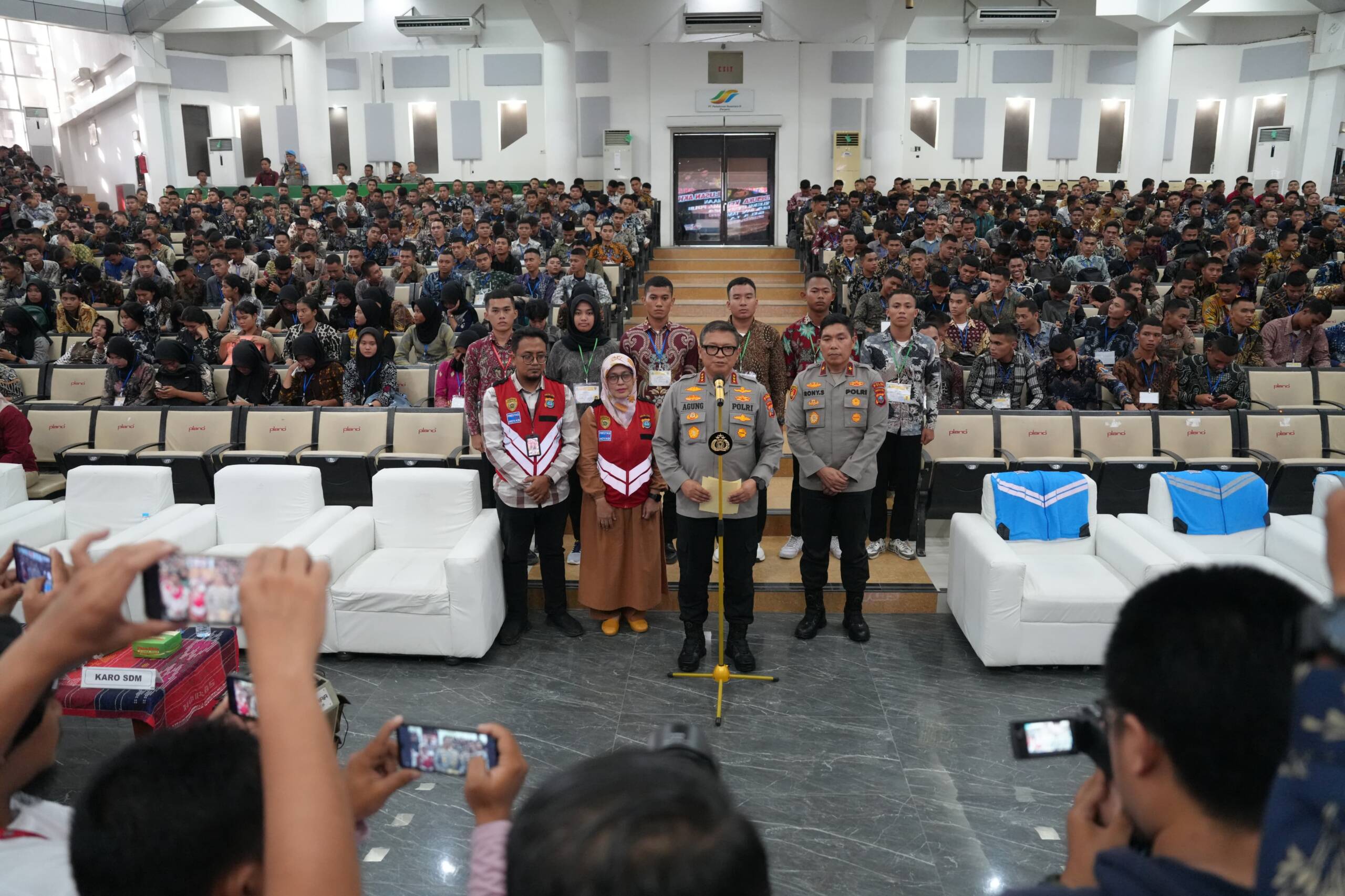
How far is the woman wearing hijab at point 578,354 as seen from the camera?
5.22 metres

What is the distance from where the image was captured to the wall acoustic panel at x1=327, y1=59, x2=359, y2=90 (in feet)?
59.7

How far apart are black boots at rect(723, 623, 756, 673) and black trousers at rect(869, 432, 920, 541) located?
127cm

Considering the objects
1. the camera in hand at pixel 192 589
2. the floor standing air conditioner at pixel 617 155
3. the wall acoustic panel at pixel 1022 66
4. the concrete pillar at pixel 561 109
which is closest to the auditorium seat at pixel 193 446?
the camera in hand at pixel 192 589

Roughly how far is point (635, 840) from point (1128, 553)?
424 centimetres

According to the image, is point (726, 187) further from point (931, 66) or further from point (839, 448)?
point (839, 448)

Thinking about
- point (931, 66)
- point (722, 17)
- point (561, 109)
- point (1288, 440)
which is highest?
point (722, 17)

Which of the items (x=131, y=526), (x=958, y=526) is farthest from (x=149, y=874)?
(x=131, y=526)

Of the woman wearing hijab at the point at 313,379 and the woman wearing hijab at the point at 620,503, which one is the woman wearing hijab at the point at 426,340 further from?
the woman wearing hijab at the point at 620,503

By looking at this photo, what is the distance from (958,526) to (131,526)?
4.48m

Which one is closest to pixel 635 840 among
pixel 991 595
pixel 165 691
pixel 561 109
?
pixel 165 691

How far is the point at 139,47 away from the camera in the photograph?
1745cm

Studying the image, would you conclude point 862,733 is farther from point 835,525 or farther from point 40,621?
point 40,621

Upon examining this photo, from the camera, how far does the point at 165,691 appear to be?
11.0 feet

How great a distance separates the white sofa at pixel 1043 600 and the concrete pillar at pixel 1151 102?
1255 centimetres
